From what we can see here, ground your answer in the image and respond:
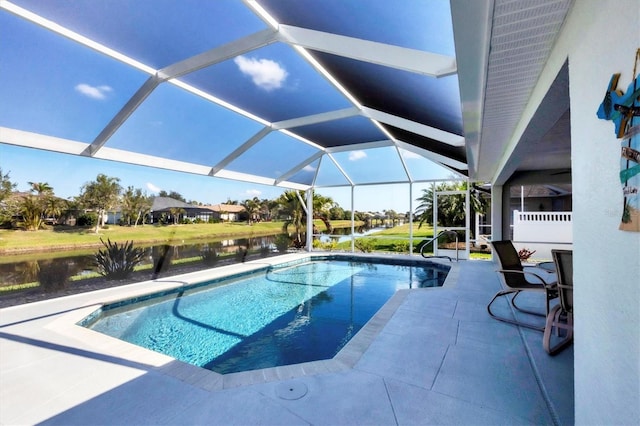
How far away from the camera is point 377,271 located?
11.0 metres

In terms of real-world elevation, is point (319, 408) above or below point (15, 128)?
below

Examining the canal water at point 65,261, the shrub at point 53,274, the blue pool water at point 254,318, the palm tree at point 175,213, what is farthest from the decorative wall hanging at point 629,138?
the palm tree at point 175,213

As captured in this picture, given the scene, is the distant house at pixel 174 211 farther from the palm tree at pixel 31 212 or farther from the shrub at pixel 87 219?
the palm tree at pixel 31 212

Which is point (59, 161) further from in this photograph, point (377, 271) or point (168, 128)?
point (377, 271)

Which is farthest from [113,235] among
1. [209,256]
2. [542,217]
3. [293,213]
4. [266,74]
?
[542,217]

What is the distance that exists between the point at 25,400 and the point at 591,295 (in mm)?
4860

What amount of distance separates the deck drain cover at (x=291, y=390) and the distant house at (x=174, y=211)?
368 inches

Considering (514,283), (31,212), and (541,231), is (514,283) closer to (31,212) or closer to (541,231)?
(31,212)

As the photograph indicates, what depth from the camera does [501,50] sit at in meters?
2.52

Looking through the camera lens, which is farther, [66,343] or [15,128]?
[15,128]

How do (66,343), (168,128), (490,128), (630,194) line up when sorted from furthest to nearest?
(168,128) < (490,128) < (66,343) < (630,194)

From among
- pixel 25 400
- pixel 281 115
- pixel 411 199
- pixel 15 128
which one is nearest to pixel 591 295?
pixel 25 400

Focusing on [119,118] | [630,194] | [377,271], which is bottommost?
[377,271]

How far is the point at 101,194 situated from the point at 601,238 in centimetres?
1097
